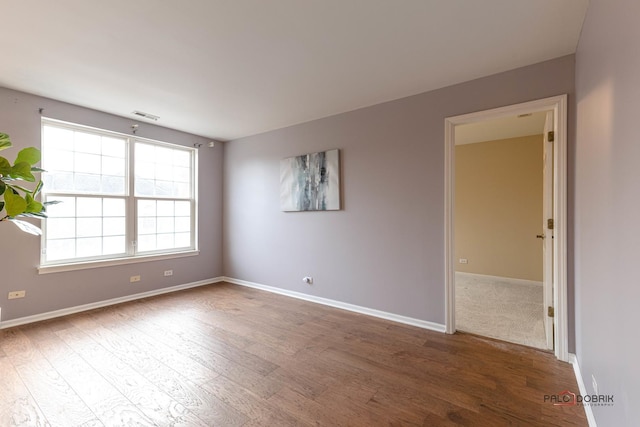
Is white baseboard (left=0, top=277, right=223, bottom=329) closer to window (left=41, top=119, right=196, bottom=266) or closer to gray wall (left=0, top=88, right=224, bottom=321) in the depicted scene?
gray wall (left=0, top=88, right=224, bottom=321)

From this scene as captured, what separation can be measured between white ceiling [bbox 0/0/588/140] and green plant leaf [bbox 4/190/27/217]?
4.33 ft

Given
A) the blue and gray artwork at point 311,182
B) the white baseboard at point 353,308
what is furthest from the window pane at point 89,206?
the blue and gray artwork at point 311,182

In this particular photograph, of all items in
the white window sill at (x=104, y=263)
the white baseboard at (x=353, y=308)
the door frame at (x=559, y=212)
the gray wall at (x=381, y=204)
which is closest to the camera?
the door frame at (x=559, y=212)

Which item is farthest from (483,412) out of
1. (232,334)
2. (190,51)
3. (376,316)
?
(190,51)

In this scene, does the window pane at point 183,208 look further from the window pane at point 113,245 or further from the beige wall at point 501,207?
the beige wall at point 501,207

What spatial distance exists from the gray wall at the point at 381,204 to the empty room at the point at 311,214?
0.03m

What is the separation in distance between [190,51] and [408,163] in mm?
2379

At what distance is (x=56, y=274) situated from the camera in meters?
3.31

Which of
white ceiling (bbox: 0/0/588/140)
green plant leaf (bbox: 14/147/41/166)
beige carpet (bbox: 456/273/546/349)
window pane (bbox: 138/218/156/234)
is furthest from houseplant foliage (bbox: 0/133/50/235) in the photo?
beige carpet (bbox: 456/273/546/349)

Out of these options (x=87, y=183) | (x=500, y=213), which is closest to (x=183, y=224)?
(x=87, y=183)

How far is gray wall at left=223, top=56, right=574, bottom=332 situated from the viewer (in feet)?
9.14

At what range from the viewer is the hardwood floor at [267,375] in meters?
1.69

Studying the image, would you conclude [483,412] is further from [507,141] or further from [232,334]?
[507,141]

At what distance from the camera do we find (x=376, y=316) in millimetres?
3320
